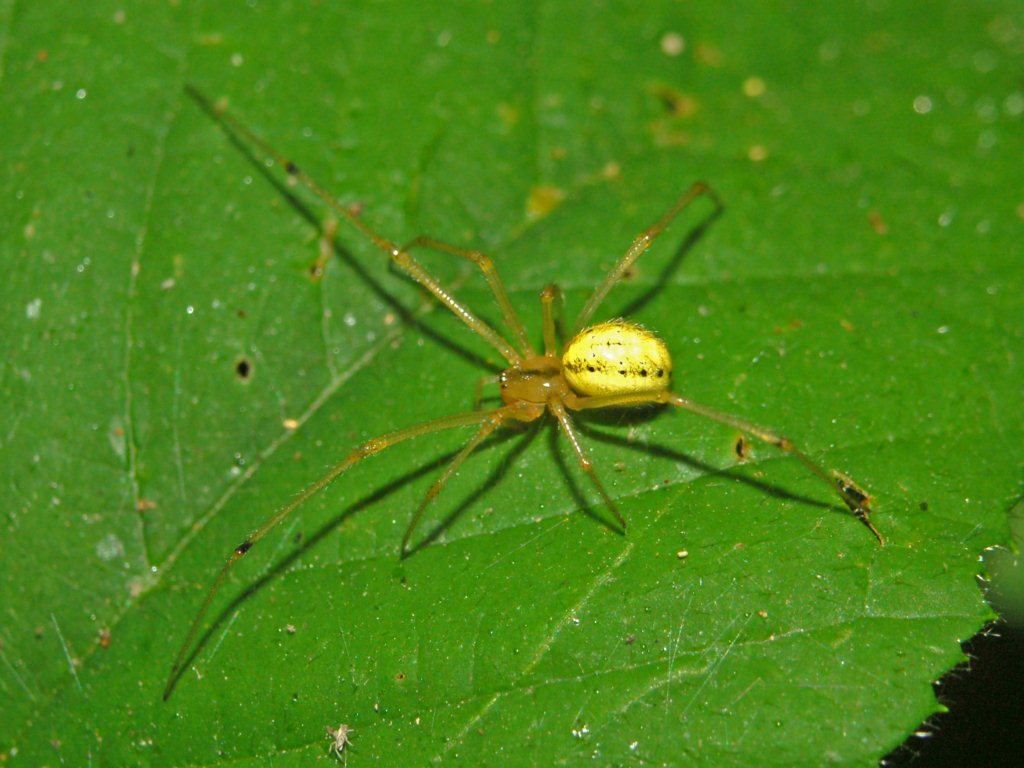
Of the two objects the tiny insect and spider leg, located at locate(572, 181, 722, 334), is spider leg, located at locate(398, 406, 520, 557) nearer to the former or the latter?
spider leg, located at locate(572, 181, 722, 334)

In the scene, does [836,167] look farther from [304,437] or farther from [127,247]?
[127,247]

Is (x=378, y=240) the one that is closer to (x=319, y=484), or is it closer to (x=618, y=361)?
(x=319, y=484)

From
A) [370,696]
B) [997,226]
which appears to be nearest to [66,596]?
[370,696]

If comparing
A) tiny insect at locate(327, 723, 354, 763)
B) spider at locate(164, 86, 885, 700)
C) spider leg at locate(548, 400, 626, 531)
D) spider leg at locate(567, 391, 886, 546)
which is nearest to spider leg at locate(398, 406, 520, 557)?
spider at locate(164, 86, 885, 700)

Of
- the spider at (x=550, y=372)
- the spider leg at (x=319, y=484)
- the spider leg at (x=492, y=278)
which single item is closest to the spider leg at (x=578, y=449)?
the spider at (x=550, y=372)

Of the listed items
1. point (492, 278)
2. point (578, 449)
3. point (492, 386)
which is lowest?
point (578, 449)

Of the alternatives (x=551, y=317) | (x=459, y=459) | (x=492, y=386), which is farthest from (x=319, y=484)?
(x=551, y=317)
